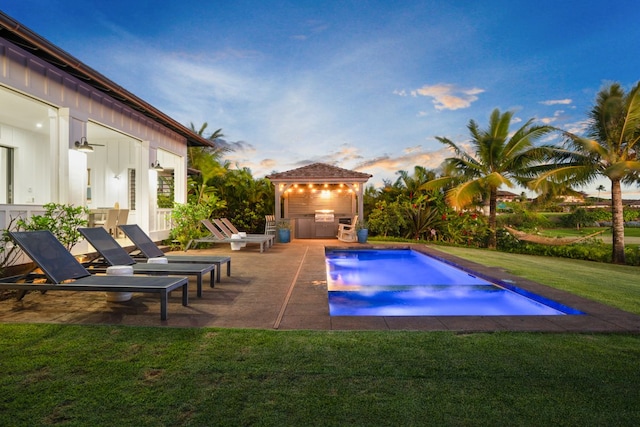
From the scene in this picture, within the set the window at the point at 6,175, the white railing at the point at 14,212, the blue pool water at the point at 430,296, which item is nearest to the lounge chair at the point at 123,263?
the white railing at the point at 14,212

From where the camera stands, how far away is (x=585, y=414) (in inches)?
80.4

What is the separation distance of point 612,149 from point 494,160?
4010 millimetres

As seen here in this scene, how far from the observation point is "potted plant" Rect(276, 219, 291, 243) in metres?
14.4

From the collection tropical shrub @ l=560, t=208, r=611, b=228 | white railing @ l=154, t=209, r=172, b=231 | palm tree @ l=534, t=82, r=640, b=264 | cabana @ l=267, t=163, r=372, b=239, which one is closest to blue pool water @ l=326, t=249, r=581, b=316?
white railing @ l=154, t=209, r=172, b=231

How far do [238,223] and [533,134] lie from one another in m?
13.8

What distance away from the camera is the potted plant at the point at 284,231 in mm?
14414

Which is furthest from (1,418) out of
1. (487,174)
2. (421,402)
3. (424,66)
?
(424,66)

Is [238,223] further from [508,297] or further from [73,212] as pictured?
[508,297]

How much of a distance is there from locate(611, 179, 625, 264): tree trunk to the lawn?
12063 mm

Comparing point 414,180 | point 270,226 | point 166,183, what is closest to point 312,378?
point 270,226

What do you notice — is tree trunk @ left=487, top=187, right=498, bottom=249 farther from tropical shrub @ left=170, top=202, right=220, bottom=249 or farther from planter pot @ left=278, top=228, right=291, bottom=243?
tropical shrub @ left=170, top=202, right=220, bottom=249

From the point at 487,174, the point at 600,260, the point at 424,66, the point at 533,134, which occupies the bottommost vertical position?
the point at 600,260

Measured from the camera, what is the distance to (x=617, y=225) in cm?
1270

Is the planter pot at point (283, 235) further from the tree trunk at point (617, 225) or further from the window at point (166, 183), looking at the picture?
the tree trunk at point (617, 225)
